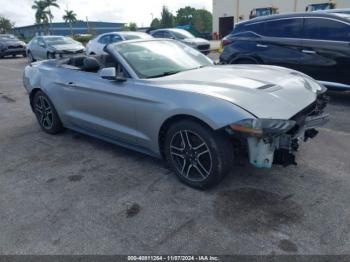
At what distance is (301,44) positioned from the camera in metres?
6.00

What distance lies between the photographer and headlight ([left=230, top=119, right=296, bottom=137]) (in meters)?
2.66

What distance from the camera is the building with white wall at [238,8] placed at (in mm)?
32797

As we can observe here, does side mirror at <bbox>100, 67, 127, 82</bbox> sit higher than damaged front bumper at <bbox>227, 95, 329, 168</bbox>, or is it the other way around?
side mirror at <bbox>100, 67, 127, 82</bbox>

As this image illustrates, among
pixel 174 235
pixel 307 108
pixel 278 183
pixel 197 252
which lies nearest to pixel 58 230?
pixel 174 235

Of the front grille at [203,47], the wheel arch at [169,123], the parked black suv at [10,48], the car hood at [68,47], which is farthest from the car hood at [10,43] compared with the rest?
the wheel arch at [169,123]

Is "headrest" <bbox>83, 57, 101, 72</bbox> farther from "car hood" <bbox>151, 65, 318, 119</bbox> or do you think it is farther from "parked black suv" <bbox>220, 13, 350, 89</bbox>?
"parked black suv" <bbox>220, 13, 350, 89</bbox>

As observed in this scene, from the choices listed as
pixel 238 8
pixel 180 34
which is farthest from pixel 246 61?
pixel 238 8

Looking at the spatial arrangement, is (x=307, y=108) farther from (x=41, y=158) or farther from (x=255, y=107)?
(x=41, y=158)

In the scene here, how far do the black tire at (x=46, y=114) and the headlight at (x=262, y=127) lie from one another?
325 cm

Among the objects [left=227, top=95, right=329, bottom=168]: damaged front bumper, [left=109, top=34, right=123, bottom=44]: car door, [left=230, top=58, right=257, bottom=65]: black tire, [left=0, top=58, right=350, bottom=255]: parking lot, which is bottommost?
[left=0, top=58, right=350, bottom=255]: parking lot

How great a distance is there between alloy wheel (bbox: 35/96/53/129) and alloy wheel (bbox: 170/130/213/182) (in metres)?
2.61

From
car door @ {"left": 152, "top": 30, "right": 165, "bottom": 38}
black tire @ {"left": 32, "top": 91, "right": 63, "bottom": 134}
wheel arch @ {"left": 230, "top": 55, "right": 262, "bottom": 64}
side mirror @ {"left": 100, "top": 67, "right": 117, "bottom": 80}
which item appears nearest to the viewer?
side mirror @ {"left": 100, "top": 67, "right": 117, "bottom": 80}

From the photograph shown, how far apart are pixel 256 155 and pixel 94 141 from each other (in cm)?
278

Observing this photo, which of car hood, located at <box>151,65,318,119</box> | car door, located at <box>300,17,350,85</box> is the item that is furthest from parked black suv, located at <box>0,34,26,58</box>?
car hood, located at <box>151,65,318,119</box>
